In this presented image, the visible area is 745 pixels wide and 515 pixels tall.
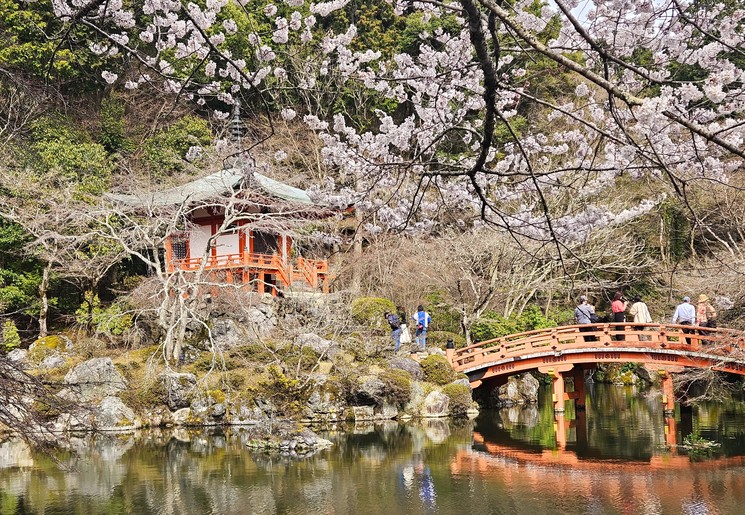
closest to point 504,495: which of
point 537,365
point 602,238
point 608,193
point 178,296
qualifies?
point 537,365

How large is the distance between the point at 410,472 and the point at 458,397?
5501 millimetres

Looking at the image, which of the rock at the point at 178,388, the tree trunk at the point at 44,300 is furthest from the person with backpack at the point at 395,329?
the tree trunk at the point at 44,300

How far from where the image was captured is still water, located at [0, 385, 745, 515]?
9.26m

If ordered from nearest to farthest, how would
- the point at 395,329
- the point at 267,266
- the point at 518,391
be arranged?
the point at 395,329, the point at 267,266, the point at 518,391

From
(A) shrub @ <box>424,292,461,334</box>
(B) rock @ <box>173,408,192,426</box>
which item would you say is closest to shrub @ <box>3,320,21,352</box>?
(B) rock @ <box>173,408,192,426</box>

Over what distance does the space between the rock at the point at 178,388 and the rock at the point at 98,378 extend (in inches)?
32.9

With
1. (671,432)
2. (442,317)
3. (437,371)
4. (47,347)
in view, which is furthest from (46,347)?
(671,432)

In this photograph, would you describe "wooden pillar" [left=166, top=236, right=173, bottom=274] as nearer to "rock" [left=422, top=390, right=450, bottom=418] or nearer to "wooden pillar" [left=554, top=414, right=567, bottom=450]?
"rock" [left=422, top=390, right=450, bottom=418]

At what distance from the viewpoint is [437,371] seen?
16.6 meters

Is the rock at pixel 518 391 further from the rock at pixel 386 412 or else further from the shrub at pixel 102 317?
the shrub at pixel 102 317

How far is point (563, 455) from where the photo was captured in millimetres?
12477

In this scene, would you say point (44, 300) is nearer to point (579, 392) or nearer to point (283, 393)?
point (283, 393)

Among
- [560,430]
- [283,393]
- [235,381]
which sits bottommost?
[560,430]

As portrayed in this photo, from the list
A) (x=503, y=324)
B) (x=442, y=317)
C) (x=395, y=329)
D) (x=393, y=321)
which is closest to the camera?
(x=393, y=321)
